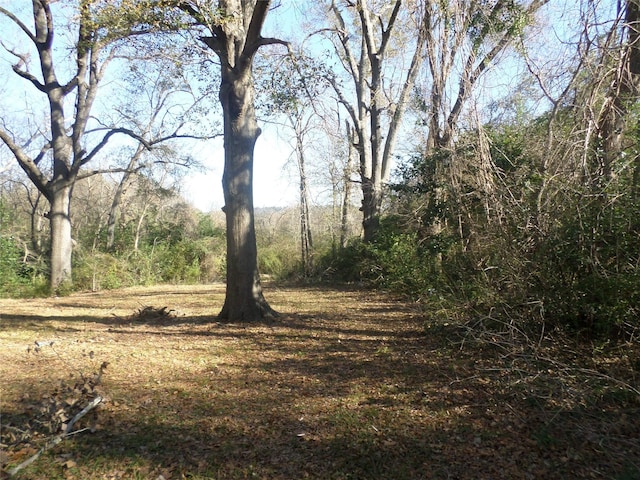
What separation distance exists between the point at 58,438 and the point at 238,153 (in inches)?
213

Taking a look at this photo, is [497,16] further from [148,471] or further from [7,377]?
[7,377]

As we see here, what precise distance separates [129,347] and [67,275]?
36.9 feet

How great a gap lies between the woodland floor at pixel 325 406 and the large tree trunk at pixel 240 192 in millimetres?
1091

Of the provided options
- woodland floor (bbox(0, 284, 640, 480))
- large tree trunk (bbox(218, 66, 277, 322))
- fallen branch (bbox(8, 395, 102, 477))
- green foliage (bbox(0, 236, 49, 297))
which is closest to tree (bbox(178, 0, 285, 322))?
large tree trunk (bbox(218, 66, 277, 322))

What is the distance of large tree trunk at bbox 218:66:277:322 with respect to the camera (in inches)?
305

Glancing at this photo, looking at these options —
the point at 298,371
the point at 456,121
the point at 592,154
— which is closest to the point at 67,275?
the point at 298,371

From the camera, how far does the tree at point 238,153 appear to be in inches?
303

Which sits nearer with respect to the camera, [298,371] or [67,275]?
[298,371]

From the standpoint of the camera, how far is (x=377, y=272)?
14.3m

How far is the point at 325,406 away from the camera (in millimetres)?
4262

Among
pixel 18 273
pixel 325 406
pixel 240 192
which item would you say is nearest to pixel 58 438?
pixel 325 406

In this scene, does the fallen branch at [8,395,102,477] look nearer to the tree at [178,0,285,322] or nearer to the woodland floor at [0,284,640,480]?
the woodland floor at [0,284,640,480]

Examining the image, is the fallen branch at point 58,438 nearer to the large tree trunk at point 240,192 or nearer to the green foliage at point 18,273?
the large tree trunk at point 240,192

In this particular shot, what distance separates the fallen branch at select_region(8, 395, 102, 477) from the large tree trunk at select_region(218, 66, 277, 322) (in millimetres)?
4048
